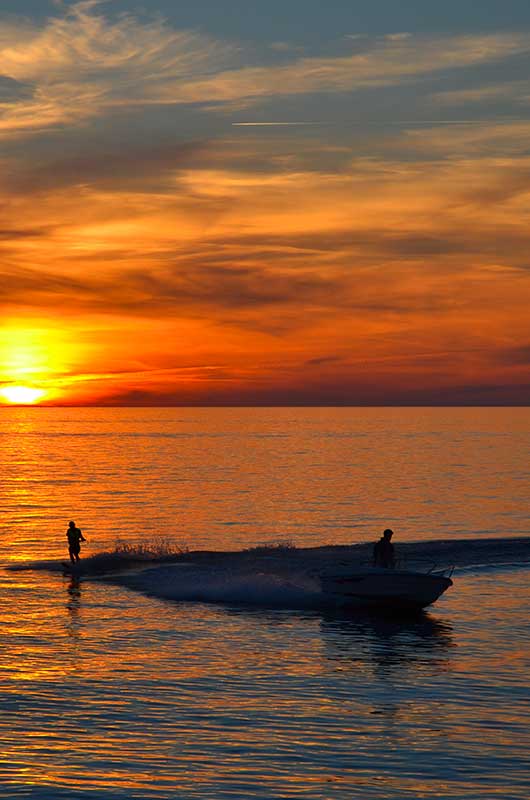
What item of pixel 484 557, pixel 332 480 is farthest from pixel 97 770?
pixel 332 480

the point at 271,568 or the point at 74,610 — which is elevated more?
the point at 271,568

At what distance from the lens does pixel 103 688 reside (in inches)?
1056

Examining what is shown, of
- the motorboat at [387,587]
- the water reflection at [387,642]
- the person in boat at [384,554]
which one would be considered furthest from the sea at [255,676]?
the person in boat at [384,554]

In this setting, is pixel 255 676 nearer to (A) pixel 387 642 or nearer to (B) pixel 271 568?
(A) pixel 387 642

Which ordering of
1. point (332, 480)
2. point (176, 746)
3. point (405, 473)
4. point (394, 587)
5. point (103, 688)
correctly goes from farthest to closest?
point (405, 473), point (332, 480), point (394, 587), point (103, 688), point (176, 746)

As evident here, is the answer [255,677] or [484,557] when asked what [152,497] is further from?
[255,677]

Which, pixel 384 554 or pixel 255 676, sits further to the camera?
pixel 384 554

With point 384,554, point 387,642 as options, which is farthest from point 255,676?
point 384,554

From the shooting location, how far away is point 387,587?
37.9 m

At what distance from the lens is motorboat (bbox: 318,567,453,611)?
37750 millimetres

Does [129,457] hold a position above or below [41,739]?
above

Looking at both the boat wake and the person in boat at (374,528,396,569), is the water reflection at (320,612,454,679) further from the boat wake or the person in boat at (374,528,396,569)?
the boat wake

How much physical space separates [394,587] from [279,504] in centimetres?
5283

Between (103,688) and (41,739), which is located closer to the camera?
(41,739)
